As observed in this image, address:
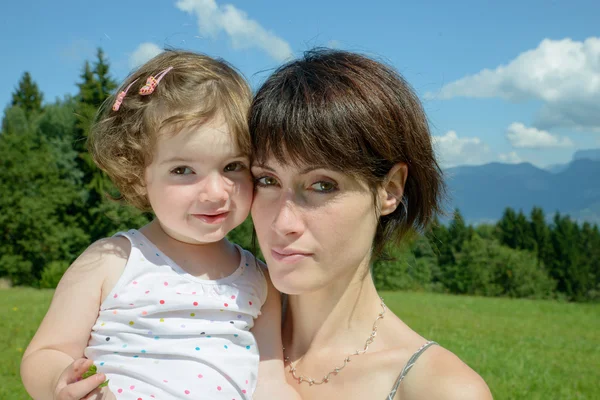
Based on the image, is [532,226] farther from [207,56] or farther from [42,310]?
[207,56]

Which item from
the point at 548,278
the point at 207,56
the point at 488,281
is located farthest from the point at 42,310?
the point at 548,278

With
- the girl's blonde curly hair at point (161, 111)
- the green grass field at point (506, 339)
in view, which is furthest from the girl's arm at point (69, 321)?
the green grass field at point (506, 339)

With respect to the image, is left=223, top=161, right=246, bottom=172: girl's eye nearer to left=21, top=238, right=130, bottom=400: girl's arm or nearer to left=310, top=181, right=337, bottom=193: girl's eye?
left=310, top=181, right=337, bottom=193: girl's eye

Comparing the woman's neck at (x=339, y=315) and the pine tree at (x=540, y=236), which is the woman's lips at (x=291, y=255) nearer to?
the woman's neck at (x=339, y=315)

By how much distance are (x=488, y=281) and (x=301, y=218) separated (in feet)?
160

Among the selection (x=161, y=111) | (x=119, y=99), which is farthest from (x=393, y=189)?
(x=119, y=99)

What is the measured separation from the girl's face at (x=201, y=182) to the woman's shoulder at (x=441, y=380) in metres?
0.87

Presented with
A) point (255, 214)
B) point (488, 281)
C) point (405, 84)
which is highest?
point (405, 84)

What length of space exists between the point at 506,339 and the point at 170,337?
11.2 m

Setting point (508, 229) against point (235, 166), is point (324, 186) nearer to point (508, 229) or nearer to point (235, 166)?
point (235, 166)

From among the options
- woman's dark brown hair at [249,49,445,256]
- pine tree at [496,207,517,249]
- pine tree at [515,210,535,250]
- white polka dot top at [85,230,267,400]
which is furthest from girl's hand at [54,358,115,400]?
pine tree at [496,207,517,249]

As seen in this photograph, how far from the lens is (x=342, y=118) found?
78.5 inches

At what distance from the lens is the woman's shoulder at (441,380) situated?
181 centimetres

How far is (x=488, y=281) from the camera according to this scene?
48000 mm
